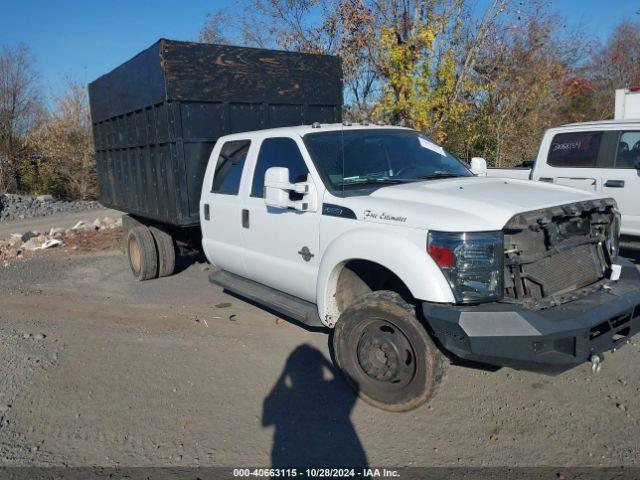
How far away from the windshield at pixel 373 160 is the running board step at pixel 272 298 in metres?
1.11

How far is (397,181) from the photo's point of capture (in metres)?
4.68

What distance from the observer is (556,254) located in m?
3.86

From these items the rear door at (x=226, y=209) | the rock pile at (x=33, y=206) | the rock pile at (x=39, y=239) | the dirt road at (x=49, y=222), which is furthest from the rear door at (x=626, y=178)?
the rock pile at (x=33, y=206)

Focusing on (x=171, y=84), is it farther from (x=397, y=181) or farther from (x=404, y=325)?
(x=404, y=325)

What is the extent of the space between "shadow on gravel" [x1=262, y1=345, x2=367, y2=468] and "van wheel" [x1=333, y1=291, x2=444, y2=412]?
256mm

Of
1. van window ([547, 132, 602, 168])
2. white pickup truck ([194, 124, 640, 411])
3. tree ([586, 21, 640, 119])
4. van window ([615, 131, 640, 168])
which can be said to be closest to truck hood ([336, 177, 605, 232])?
white pickup truck ([194, 124, 640, 411])

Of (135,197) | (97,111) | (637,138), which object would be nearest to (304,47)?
(97,111)

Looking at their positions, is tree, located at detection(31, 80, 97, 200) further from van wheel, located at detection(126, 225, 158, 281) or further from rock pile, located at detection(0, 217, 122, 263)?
van wheel, located at detection(126, 225, 158, 281)

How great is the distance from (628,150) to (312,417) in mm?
5888

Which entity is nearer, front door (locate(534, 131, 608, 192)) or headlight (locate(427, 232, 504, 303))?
headlight (locate(427, 232, 504, 303))

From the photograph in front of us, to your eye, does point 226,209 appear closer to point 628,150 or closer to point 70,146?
point 628,150

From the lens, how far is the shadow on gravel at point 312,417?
11.7 feet

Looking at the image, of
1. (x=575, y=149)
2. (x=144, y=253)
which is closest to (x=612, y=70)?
(x=575, y=149)

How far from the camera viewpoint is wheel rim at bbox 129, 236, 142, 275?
8094 mm
